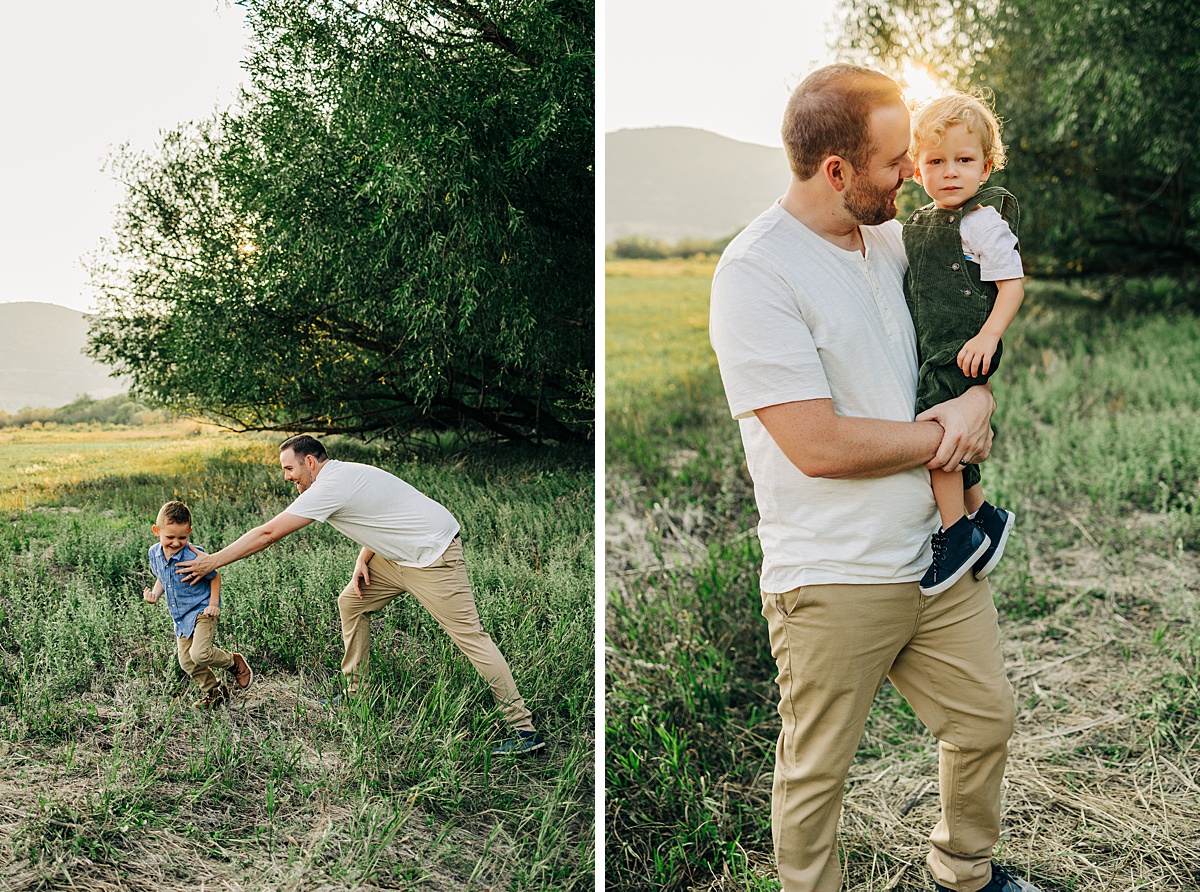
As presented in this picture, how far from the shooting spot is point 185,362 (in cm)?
292

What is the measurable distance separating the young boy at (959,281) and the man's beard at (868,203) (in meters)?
0.16

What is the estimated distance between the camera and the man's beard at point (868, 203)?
1.70 m

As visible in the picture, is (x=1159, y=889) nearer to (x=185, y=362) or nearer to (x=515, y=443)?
(x=515, y=443)

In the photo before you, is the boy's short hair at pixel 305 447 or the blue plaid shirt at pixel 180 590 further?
the boy's short hair at pixel 305 447

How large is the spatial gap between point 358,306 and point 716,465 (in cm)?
276

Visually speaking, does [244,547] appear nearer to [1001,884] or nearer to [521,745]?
[521,745]

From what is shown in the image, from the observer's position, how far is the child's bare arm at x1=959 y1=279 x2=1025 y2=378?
5.60ft

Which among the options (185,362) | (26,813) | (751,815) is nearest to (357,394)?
(185,362)

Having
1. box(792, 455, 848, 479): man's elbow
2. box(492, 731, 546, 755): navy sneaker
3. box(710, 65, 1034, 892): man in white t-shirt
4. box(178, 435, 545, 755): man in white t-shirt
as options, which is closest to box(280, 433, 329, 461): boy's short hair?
box(178, 435, 545, 755): man in white t-shirt

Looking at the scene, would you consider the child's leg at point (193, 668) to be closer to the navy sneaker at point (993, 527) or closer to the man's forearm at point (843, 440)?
the man's forearm at point (843, 440)

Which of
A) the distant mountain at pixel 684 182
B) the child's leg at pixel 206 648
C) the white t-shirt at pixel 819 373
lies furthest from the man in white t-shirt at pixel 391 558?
the distant mountain at pixel 684 182

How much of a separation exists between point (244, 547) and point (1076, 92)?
6287mm

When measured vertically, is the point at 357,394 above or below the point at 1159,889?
above

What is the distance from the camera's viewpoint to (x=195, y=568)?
2631 millimetres
